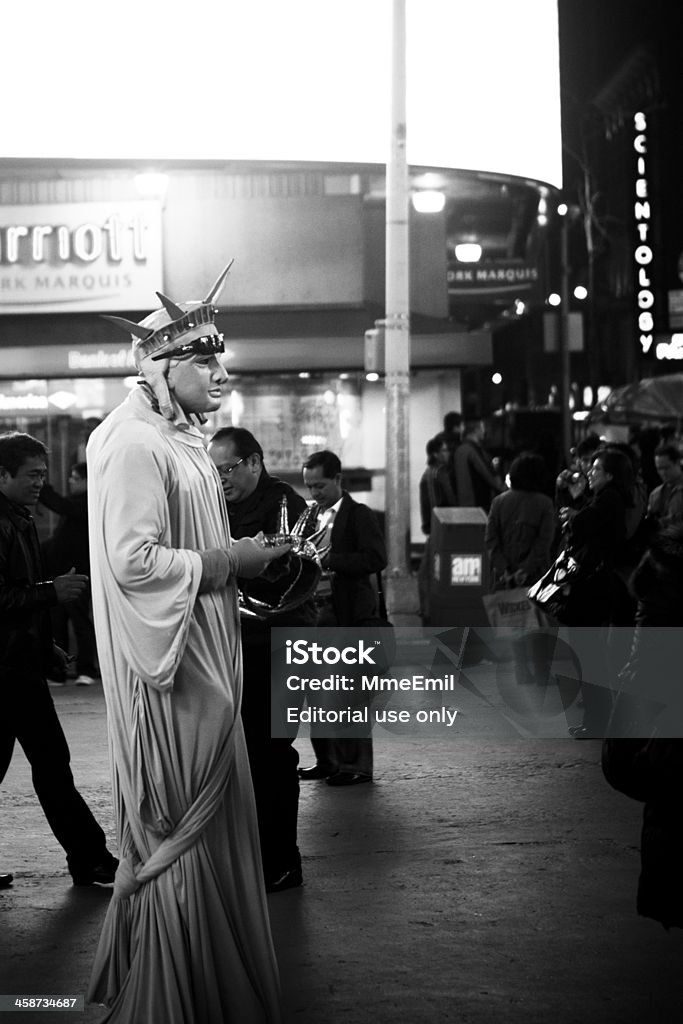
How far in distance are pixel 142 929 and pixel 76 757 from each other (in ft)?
18.0

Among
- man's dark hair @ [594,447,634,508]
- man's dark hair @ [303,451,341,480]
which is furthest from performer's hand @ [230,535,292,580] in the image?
man's dark hair @ [594,447,634,508]

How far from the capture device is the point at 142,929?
4.14 m

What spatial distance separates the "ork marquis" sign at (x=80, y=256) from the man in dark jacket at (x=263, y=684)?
12.6 m

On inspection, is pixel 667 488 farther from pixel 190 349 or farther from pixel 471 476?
pixel 190 349

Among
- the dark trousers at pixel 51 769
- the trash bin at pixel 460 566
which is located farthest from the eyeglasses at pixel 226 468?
the trash bin at pixel 460 566

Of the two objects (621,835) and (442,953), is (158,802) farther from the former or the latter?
(621,835)

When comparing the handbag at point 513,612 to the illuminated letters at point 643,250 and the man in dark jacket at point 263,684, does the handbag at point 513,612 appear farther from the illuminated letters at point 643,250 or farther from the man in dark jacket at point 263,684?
the illuminated letters at point 643,250

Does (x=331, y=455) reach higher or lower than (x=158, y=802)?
higher

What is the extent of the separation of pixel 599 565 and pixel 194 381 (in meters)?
5.87

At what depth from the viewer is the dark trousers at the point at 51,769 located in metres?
6.44

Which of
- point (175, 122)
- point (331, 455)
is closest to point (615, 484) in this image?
point (331, 455)

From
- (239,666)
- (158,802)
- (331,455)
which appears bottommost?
(158,802)

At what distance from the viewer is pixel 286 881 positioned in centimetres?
641

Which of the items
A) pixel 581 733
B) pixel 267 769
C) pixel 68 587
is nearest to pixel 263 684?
pixel 267 769
